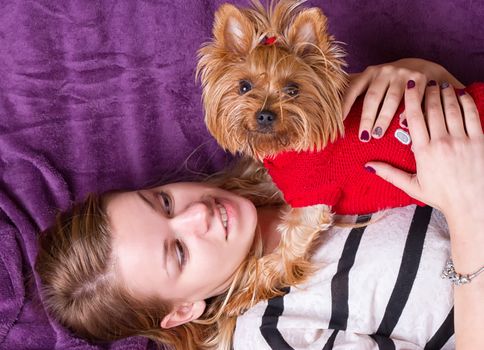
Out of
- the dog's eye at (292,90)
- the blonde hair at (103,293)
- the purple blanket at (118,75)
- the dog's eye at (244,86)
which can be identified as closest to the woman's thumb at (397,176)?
the dog's eye at (292,90)

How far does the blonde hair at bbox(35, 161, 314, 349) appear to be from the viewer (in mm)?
1814

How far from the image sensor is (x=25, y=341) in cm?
197

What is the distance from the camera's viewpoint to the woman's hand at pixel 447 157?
1.55m

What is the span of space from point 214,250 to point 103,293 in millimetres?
394

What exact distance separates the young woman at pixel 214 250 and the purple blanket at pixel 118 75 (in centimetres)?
36

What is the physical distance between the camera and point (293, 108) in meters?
1.61

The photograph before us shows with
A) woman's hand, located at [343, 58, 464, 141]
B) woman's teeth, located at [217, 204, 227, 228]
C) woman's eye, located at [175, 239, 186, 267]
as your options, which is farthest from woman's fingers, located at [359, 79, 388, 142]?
woman's eye, located at [175, 239, 186, 267]

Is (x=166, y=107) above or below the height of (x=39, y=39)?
below

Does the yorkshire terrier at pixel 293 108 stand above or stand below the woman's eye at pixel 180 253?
above

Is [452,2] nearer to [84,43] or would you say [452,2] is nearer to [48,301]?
[84,43]

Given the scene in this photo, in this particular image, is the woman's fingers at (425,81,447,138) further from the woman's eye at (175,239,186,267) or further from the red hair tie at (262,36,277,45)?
the woman's eye at (175,239,186,267)

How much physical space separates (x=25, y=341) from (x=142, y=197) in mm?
677

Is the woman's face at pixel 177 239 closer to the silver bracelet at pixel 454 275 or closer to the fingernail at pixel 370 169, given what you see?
the fingernail at pixel 370 169

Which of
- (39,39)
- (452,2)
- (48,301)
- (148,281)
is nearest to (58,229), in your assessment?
(48,301)
